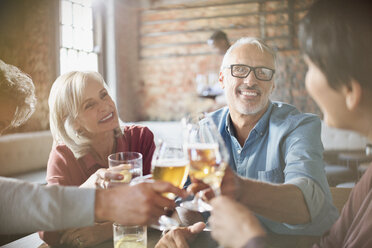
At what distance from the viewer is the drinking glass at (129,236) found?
1.25ft

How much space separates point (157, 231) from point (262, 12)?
2.15 meters

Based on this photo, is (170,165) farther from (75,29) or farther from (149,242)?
(75,29)

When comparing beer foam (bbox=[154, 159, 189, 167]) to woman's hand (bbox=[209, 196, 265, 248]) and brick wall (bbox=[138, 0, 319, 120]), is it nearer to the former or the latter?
woman's hand (bbox=[209, 196, 265, 248])

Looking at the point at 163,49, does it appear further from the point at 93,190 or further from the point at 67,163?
the point at 93,190

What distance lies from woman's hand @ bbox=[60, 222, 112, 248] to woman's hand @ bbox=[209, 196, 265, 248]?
22cm

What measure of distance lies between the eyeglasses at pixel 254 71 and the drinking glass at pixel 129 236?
0.35 meters

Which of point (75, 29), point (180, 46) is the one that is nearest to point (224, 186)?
point (75, 29)

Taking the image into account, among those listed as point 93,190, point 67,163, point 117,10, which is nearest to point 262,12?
point 117,10

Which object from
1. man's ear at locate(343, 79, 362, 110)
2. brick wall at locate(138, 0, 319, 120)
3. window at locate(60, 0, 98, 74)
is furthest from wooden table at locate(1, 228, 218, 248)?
brick wall at locate(138, 0, 319, 120)

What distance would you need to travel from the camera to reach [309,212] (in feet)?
1.33

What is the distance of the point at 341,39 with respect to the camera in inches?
10.9

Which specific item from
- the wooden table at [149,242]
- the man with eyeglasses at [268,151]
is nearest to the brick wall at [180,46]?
the man with eyeglasses at [268,151]

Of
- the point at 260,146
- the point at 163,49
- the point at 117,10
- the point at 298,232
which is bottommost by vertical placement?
the point at 298,232

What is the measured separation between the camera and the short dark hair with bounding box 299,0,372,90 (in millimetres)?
275
